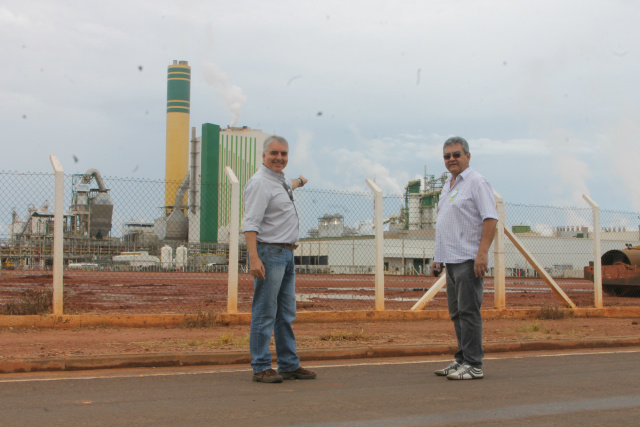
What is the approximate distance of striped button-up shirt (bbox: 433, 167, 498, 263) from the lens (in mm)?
6008

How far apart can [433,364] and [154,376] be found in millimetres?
2667

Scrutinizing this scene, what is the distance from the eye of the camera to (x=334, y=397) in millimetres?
5027

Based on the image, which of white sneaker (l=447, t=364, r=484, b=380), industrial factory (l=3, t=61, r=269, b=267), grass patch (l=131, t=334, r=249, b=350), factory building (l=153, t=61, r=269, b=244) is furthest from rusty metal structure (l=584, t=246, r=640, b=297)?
factory building (l=153, t=61, r=269, b=244)

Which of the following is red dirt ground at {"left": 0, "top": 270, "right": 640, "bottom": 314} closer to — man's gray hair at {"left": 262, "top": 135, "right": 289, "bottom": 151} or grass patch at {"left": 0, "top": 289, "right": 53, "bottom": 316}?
Answer: grass patch at {"left": 0, "top": 289, "right": 53, "bottom": 316}

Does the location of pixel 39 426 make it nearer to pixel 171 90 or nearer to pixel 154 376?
pixel 154 376

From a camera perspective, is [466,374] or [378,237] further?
[378,237]

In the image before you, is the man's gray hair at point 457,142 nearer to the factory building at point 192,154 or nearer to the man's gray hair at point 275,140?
the man's gray hair at point 275,140

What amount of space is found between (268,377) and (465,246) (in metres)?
2.00

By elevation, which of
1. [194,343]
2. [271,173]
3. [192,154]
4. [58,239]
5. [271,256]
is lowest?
[194,343]

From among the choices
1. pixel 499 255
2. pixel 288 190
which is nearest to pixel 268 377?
pixel 288 190

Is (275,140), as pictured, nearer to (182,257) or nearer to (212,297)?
(212,297)

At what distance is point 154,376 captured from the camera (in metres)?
5.93

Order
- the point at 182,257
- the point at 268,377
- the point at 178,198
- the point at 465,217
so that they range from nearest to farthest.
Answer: the point at 268,377
the point at 465,217
the point at 182,257
the point at 178,198

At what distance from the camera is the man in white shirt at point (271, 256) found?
5.66m
